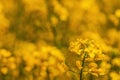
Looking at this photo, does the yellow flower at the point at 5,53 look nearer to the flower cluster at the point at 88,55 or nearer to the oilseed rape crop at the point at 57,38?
the oilseed rape crop at the point at 57,38

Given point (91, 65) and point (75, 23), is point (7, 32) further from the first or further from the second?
point (91, 65)

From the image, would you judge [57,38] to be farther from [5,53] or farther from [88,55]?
[88,55]

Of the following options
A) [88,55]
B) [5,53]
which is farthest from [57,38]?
[88,55]

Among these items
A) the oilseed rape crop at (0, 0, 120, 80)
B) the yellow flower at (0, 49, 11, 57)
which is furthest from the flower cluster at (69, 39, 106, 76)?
the yellow flower at (0, 49, 11, 57)

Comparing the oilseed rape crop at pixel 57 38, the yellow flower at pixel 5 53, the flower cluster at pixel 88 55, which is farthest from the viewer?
the yellow flower at pixel 5 53

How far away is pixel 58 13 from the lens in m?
4.87

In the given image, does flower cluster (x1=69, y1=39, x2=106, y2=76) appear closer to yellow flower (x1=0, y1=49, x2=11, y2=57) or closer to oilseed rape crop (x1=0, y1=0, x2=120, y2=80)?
oilseed rape crop (x1=0, y1=0, x2=120, y2=80)

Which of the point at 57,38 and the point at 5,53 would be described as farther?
the point at 57,38

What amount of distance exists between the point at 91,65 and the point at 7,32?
65.0 inches

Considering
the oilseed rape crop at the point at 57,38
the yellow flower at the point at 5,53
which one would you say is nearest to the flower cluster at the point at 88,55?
the oilseed rape crop at the point at 57,38

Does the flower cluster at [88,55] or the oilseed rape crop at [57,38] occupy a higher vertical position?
the flower cluster at [88,55]

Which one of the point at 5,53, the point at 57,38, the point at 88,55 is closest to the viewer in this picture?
the point at 88,55

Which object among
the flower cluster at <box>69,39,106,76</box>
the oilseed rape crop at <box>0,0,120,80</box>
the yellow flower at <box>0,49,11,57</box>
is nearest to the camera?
the flower cluster at <box>69,39,106,76</box>

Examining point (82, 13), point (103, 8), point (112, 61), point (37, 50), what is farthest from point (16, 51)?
point (103, 8)
